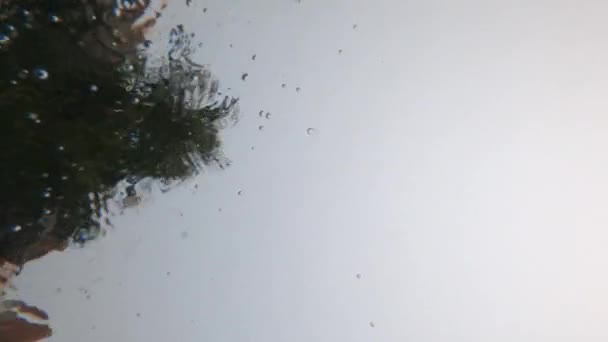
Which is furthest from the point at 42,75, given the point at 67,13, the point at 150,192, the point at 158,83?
the point at 150,192

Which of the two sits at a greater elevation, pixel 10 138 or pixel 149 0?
pixel 149 0

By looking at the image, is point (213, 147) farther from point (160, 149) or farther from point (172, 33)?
point (172, 33)

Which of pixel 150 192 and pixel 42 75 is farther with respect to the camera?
pixel 150 192

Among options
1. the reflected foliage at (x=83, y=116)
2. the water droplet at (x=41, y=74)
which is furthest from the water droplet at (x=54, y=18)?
the water droplet at (x=41, y=74)

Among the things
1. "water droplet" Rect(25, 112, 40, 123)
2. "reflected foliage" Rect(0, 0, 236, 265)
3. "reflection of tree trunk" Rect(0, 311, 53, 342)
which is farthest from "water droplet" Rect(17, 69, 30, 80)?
"reflection of tree trunk" Rect(0, 311, 53, 342)

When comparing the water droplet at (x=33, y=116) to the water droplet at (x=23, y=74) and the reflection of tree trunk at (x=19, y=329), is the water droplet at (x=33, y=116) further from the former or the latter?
the reflection of tree trunk at (x=19, y=329)

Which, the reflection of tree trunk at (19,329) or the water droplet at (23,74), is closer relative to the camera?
the water droplet at (23,74)

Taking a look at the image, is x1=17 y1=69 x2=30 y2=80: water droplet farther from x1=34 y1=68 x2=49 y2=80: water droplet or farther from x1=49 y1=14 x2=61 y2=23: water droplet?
x1=49 y1=14 x2=61 y2=23: water droplet

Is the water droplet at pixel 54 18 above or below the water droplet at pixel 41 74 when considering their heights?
above
